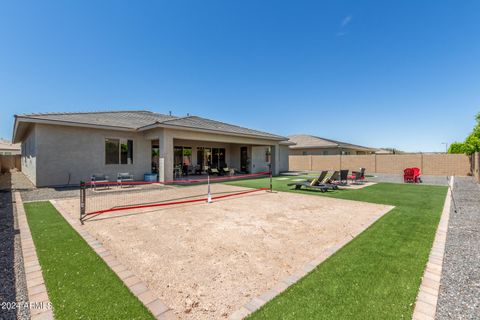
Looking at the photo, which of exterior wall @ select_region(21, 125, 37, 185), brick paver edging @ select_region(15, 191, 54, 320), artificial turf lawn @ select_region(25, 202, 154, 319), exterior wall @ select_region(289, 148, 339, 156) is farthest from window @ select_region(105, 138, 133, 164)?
exterior wall @ select_region(289, 148, 339, 156)

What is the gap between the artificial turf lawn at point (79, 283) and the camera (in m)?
2.41

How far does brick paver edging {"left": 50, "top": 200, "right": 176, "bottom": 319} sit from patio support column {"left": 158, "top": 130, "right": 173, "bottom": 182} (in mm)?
8868

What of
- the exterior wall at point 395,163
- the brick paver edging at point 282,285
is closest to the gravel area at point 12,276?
the brick paver edging at point 282,285

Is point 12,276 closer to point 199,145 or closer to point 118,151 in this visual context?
point 118,151

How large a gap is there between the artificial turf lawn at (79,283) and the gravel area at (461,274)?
3.66m

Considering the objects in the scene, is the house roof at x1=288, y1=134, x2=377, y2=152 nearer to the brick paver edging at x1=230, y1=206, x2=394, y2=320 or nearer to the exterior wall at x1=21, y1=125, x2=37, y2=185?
the exterior wall at x1=21, y1=125, x2=37, y2=185

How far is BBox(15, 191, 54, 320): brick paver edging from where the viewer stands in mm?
2451

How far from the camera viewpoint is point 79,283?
298 cm

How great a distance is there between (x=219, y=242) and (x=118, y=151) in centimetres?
1313

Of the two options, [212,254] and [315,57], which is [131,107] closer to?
[315,57]

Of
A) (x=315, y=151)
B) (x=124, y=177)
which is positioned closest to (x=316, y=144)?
(x=315, y=151)

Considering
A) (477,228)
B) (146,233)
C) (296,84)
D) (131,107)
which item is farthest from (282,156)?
(146,233)

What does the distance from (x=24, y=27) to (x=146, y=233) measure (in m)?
14.9

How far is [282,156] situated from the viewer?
87.5ft
